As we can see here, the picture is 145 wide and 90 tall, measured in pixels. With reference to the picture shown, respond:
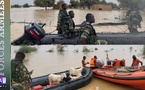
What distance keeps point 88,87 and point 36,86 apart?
17.7 inches

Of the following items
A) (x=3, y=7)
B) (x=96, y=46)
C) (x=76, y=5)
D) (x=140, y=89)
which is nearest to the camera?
(x=3, y=7)

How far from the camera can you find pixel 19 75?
7.86ft

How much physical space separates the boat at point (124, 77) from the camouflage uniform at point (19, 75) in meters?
0.82

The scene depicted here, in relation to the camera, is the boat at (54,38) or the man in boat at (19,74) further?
the boat at (54,38)

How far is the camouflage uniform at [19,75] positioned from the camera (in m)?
2.37

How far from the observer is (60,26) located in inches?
165

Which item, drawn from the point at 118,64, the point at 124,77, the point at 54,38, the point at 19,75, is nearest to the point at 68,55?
the point at 54,38

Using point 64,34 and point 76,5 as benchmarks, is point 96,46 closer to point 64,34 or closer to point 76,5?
point 64,34

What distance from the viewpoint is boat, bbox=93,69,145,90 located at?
2.87 metres

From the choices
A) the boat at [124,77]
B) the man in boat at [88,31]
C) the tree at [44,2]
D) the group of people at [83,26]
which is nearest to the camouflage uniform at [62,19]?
the group of people at [83,26]

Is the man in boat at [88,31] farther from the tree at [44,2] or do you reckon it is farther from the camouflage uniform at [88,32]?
the tree at [44,2]

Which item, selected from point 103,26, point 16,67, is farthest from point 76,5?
point 16,67

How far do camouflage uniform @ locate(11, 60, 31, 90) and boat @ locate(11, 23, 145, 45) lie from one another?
5.30ft

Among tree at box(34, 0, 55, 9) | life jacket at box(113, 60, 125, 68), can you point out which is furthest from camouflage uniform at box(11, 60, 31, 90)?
tree at box(34, 0, 55, 9)
